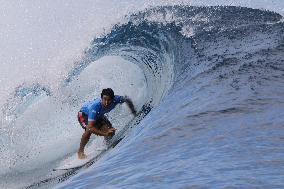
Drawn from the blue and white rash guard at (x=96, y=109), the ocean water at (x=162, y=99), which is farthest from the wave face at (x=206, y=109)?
the blue and white rash guard at (x=96, y=109)

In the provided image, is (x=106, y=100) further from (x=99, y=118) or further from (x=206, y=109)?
(x=206, y=109)

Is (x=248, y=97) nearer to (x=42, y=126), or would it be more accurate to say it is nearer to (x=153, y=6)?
(x=42, y=126)

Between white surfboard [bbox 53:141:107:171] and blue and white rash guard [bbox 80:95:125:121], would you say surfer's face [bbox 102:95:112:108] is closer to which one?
blue and white rash guard [bbox 80:95:125:121]

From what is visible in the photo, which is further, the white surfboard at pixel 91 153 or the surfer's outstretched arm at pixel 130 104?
the surfer's outstretched arm at pixel 130 104

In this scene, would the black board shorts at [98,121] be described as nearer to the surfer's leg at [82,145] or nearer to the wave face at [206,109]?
the surfer's leg at [82,145]

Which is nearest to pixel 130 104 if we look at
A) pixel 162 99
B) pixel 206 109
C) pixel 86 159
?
pixel 162 99

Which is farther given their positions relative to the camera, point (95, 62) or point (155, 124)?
point (95, 62)

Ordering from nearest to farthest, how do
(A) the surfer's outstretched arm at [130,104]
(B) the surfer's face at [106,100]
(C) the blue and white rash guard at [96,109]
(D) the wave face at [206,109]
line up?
(D) the wave face at [206,109] < (B) the surfer's face at [106,100] < (C) the blue and white rash guard at [96,109] < (A) the surfer's outstretched arm at [130,104]

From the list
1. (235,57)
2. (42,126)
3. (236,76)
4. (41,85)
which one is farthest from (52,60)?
(236,76)

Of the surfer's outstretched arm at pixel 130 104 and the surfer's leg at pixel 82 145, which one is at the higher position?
the surfer's outstretched arm at pixel 130 104

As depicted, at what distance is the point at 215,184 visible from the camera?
2.76 metres

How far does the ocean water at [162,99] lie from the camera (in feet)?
11.6

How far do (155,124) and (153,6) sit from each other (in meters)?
10.3

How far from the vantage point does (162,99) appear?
809 centimetres
